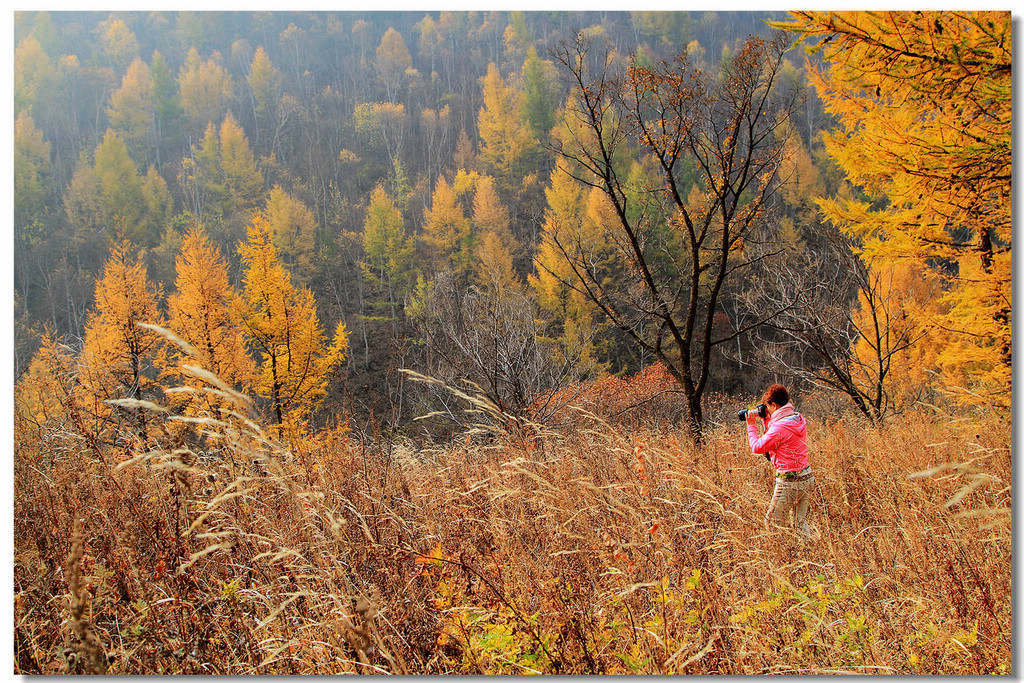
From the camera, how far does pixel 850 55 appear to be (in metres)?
2.77

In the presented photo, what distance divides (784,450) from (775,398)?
1.08ft

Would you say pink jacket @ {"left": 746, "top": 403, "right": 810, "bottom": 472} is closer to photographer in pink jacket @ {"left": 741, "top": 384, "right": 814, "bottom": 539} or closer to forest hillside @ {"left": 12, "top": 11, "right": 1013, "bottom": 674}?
photographer in pink jacket @ {"left": 741, "top": 384, "right": 814, "bottom": 539}

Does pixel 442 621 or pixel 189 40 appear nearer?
pixel 442 621

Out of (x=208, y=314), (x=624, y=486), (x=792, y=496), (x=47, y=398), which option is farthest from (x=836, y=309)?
(x=208, y=314)

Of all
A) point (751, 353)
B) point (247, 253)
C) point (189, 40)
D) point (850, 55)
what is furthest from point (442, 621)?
point (189, 40)

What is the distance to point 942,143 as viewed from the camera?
2668 millimetres

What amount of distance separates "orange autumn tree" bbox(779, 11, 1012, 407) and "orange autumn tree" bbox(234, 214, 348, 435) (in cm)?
1200

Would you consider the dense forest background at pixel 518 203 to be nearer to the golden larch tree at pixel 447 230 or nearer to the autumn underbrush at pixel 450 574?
the golden larch tree at pixel 447 230

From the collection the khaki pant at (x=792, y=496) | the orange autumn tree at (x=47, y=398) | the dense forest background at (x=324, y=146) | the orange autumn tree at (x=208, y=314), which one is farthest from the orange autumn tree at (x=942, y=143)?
the orange autumn tree at (x=208, y=314)

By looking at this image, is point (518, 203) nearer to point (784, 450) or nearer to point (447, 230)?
point (447, 230)

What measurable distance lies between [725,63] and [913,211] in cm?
209

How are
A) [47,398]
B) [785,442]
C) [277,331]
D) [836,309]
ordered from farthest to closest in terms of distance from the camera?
1. [277,331]
2. [836,309]
3. [47,398]
4. [785,442]

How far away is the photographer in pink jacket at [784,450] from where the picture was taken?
2.84 metres

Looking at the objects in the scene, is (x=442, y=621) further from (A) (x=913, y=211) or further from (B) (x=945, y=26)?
(A) (x=913, y=211)
